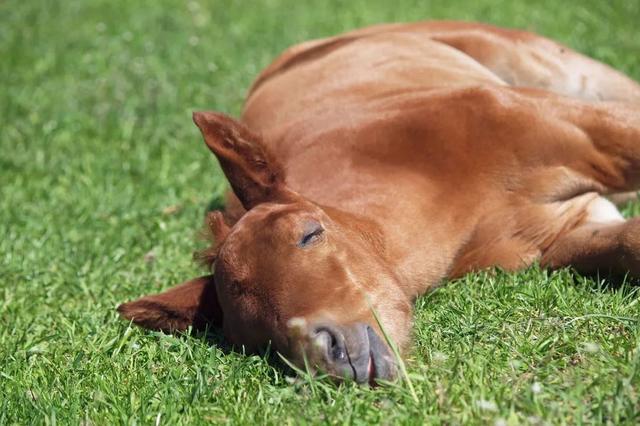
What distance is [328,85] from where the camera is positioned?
5.91 metres

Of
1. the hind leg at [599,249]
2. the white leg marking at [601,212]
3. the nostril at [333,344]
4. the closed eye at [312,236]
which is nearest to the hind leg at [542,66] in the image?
the white leg marking at [601,212]

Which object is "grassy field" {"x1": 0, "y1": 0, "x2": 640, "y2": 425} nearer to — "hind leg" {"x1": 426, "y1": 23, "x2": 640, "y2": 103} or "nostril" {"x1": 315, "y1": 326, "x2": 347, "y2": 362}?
"nostril" {"x1": 315, "y1": 326, "x2": 347, "y2": 362}

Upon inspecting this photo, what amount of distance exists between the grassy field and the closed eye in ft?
1.56

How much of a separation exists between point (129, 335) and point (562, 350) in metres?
1.86

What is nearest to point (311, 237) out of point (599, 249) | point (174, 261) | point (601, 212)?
point (599, 249)

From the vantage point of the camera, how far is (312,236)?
3.99 m

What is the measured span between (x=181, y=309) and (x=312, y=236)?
31.4 inches

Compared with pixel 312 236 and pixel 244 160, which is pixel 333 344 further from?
pixel 244 160

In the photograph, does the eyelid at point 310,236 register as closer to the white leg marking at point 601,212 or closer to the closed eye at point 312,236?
the closed eye at point 312,236

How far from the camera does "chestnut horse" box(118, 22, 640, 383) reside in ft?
12.5

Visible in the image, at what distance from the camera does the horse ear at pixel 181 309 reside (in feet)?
14.6

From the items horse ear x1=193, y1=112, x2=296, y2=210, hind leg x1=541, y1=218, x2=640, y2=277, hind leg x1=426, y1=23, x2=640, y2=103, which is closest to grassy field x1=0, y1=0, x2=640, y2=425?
hind leg x1=541, y1=218, x2=640, y2=277

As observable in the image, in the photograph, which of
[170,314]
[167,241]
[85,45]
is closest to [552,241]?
[170,314]

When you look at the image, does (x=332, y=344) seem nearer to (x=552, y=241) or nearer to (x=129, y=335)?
(x=129, y=335)
